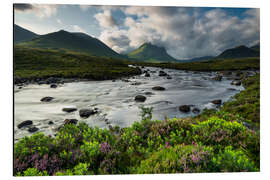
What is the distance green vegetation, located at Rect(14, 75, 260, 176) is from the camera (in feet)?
9.28

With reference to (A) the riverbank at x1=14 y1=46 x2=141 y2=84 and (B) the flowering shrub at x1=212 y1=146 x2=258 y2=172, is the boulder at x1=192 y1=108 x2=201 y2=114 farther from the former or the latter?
(A) the riverbank at x1=14 y1=46 x2=141 y2=84

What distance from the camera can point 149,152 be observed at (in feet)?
10.8

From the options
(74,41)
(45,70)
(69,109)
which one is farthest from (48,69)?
(69,109)

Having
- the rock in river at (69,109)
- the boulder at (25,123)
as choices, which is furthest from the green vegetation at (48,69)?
the rock in river at (69,109)

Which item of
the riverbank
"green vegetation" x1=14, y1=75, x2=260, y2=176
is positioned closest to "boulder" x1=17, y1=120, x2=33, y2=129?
the riverbank

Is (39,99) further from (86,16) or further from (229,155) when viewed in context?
(229,155)

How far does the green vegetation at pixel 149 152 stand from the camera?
2.83 meters

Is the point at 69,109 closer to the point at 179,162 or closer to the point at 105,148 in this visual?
the point at 105,148

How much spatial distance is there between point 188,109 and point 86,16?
8064 millimetres

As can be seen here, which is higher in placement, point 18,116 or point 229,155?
point 18,116

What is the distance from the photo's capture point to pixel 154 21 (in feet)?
20.9

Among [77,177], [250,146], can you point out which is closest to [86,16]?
[77,177]

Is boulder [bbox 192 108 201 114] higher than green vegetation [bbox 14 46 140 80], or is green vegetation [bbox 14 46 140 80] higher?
green vegetation [bbox 14 46 140 80]
